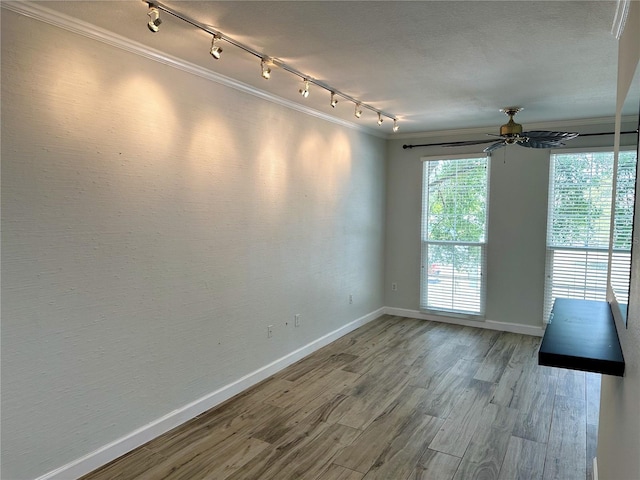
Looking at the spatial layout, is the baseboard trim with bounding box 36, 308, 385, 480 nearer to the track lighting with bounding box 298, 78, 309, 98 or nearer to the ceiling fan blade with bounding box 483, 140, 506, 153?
the track lighting with bounding box 298, 78, 309, 98

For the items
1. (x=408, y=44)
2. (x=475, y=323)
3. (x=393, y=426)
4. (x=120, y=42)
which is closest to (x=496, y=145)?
(x=408, y=44)

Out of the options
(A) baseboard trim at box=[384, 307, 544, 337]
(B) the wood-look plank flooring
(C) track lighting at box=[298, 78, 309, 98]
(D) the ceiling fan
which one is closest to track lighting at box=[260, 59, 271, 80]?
(C) track lighting at box=[298, 78, 309, 98]

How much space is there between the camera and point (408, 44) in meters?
2.62

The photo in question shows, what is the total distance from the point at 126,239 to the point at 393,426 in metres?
2.30

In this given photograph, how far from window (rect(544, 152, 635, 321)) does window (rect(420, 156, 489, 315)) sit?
2.63ft

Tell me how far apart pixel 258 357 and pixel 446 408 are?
1667 millimetres

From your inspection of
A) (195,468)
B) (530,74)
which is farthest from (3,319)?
(530,74)

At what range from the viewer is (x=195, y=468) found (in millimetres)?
2631

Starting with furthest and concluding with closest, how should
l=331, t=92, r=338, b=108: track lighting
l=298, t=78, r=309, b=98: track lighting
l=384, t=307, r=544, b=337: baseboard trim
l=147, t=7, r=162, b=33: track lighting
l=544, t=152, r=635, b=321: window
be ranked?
→ l=384, t=307, r=544, b=337: baseboard trim < l=544, t=152, r=635, b=321: window < l=331, t=92, r=338, b=108: track lighting < l=298, t=78, r=309, b=98: track lighting < l=147, t=7, r=162, b=33: track lighting

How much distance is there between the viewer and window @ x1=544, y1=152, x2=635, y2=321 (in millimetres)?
4883

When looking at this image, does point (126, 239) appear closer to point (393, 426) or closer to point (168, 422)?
point (168, 422)

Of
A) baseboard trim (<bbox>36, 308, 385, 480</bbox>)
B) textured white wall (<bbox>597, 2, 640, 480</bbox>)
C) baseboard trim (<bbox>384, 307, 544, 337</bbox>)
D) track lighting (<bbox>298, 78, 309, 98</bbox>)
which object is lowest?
baseboard trim (<bbox>36, 308, 385, 480</bbox>)

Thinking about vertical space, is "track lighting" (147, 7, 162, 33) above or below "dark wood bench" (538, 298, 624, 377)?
above

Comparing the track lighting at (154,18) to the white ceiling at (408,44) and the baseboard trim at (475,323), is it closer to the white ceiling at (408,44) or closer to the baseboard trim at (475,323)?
the white ceiling at (408,44)
